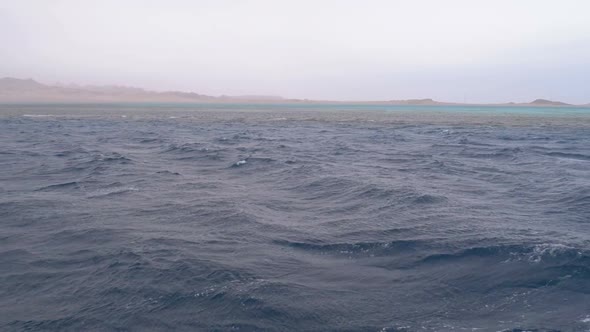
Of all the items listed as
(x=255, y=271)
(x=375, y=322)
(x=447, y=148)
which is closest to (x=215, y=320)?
(x=255, y=271)

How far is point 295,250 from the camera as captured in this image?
12.5 metres

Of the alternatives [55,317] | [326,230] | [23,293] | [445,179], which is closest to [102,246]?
[23,293]

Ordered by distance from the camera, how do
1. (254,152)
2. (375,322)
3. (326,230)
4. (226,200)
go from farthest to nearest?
(254,152) < (226,200) < (326,230) < (375,322)

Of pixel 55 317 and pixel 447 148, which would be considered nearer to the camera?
pixel 55 317

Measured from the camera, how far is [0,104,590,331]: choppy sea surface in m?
8.98

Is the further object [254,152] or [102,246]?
[254,152]

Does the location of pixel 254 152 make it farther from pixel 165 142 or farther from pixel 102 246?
pixel 102 246

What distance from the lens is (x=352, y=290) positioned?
9.96 m

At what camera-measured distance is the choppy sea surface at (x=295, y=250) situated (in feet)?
29.5

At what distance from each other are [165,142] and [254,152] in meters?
11.1

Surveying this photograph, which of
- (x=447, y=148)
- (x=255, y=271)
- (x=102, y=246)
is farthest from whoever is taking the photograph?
(x=447, y=148)

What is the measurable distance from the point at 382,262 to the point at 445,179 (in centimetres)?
1270

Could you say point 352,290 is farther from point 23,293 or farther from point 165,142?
point 165,142

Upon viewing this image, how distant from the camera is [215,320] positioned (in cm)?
875
